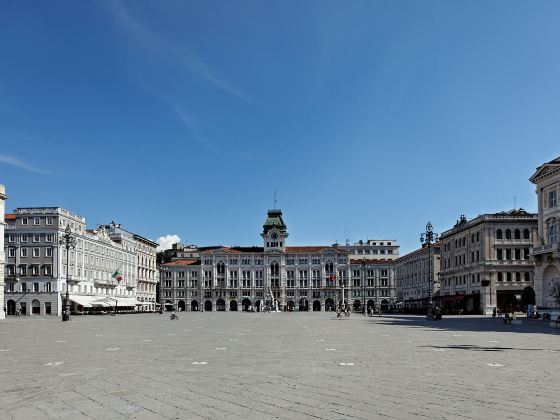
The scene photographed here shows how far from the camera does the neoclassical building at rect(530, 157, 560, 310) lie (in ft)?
219

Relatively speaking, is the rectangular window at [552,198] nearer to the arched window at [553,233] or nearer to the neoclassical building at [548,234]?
the neoclassical building at [548,234]

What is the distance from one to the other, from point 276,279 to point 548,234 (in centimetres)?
11337

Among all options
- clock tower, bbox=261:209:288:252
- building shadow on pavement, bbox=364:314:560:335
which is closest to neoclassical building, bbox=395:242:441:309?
clock tower, bbox=261:209:288:252

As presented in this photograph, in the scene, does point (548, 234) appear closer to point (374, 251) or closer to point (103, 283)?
point (103, 283)

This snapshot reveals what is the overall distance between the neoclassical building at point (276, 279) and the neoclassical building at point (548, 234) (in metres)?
105

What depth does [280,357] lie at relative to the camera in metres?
21.1

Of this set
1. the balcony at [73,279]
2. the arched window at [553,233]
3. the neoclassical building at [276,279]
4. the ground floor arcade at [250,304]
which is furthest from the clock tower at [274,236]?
the arched window at [553,233]

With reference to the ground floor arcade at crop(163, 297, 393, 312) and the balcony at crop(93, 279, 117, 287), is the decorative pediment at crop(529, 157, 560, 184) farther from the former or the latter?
the ground floor arcade at crop(163, 297, 393, 312)

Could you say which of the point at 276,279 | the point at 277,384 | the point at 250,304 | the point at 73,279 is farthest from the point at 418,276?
the point at 277,384

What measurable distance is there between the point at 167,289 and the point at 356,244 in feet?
199

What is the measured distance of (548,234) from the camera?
69.5 m

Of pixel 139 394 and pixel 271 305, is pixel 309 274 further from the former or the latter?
pixel 139 394

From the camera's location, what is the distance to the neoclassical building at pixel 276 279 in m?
175

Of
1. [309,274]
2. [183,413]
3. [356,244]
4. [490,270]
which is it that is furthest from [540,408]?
[356,244]
